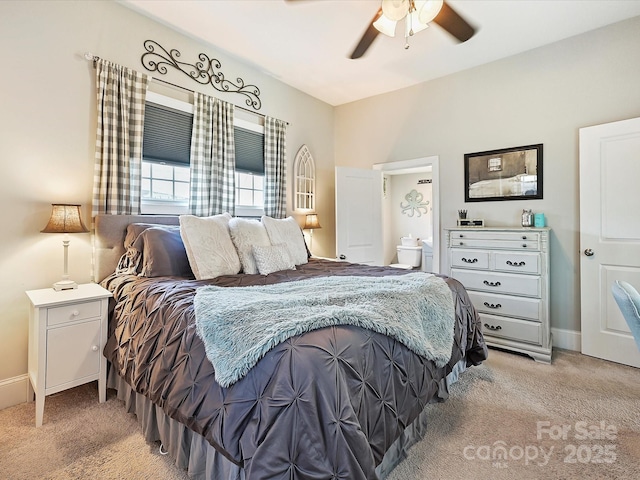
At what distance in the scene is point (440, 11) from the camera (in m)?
1.99

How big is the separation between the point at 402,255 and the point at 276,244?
398cm

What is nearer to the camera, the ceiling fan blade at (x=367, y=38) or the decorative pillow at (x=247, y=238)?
the ceiling fan blade at (x=367, y=38)

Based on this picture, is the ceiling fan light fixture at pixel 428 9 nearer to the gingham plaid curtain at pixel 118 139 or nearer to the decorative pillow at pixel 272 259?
the decorative pillow at pixel 272 259

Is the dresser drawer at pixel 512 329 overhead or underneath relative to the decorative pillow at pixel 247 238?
underneath

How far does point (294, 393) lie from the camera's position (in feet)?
3.21

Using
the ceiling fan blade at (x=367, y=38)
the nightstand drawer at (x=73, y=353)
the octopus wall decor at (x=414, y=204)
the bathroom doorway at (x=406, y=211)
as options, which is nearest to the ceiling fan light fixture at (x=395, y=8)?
the ceiling fan blade at (x=367, y=38)

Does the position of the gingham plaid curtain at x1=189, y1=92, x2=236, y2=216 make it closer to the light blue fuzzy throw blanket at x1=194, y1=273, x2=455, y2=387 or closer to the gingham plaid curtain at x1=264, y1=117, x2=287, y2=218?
the gingham plaid curtain at x1=264, y1=117, x2=287, y2=218

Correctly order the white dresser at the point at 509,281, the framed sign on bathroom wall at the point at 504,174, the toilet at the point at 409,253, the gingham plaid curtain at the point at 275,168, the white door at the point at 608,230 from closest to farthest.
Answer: the white door at the point at 608,230 → the white dresser at the point at 509,281 → the framed sign on bathroom wall at the point at 504,174 → the gingham plaid curtain at the point at 275,168 → the toilet at the point at 409,253

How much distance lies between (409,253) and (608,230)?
3.41 metres

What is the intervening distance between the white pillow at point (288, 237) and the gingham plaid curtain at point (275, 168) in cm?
71

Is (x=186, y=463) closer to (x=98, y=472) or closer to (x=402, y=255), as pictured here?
(x=98, y=472)

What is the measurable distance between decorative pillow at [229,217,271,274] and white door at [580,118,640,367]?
2876 millimetres

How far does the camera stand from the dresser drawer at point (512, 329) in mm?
2816

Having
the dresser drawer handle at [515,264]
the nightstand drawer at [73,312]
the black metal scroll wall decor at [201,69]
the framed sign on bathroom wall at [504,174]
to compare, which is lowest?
the nightstand drawer at [73,312]
